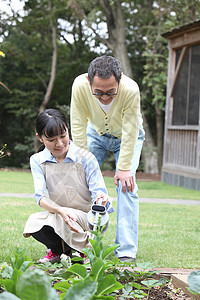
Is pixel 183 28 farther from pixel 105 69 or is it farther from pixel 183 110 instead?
pixel 105 69

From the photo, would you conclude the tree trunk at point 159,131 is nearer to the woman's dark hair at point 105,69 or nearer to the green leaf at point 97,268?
the woman's dark hair at point 105,69

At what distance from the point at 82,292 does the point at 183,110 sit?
10165 mm

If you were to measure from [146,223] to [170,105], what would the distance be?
707 centimetres

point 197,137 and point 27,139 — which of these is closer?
point 197,137

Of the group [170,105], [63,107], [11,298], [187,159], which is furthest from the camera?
[63,107]

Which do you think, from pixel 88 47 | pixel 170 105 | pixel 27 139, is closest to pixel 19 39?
pixel 88 47

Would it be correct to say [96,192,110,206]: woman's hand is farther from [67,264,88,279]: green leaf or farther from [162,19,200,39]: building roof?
[162,19,200,39]: building roof

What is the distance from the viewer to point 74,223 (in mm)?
2857

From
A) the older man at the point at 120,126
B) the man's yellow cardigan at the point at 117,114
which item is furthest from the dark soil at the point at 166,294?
the man's yellow cardigan at the point at 117,114

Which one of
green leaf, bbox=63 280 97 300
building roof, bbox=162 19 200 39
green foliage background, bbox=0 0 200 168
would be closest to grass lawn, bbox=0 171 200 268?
green leaf, bbox=63 280 97 300

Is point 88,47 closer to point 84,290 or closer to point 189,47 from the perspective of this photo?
point 189,47

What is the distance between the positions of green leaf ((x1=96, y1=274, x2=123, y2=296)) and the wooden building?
858 cm

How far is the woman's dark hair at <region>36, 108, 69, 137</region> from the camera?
112 inches

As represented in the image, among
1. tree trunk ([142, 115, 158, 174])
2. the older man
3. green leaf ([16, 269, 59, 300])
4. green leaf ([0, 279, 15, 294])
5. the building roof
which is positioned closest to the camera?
green leaf ([16, 269, 59, 300])
